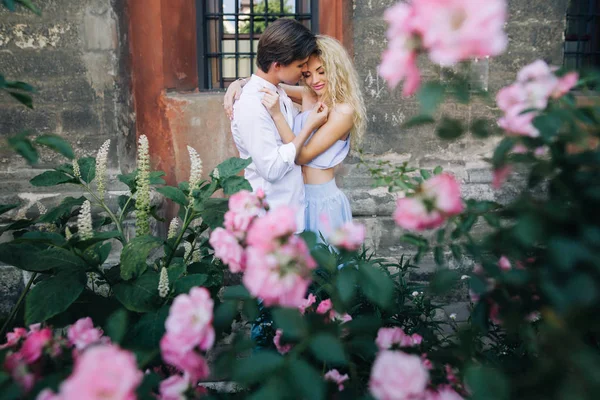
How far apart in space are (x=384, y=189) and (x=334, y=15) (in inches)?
58.3

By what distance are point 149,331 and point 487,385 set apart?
846mm

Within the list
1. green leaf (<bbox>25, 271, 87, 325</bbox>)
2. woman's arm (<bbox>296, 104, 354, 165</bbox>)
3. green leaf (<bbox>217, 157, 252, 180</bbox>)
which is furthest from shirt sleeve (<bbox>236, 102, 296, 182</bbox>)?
green leaf (<bbox>25, 271, 87, 325</bbox>)

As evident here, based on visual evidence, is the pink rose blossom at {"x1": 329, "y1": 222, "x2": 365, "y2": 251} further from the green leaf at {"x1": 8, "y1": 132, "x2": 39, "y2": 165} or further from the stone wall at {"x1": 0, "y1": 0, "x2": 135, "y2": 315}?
the stone wall at {"x1": 0, "y1": 0, "x2": 135, "y2": 315}

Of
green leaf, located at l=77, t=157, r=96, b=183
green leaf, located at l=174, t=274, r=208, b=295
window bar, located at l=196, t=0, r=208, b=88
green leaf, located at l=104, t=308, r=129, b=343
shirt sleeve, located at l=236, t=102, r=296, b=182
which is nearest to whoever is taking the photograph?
green leaf, located at l=104, t=308, r=129, b=343

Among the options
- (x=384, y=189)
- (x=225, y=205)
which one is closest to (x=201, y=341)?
(x=225, y=205)

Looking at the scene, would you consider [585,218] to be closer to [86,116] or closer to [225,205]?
[225,205]

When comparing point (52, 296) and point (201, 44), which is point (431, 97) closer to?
point (52, 296)

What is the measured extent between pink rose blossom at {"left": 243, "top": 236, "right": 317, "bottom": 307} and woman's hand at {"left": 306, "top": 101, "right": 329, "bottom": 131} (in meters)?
1.68

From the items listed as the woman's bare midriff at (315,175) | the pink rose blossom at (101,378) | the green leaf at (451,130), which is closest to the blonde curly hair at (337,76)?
the woman's bare midriff at (315,175)

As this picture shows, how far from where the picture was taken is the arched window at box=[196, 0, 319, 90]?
14.0 feet

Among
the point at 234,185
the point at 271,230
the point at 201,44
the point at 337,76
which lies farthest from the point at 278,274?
the point at 201,44

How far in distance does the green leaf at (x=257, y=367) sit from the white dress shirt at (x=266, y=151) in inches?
58.5

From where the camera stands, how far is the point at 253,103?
94.7 inches

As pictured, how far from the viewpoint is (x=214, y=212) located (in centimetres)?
147
